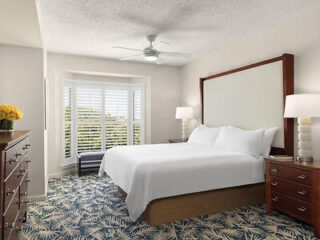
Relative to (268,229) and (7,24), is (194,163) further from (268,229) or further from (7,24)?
(7,24)

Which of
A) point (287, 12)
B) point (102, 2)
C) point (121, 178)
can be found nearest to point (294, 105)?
point (287, 12)

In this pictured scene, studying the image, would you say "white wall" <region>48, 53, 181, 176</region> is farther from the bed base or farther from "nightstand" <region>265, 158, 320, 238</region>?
"nightstand" <region>265, 158, 320, 238</region>

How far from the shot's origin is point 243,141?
3.46 metres

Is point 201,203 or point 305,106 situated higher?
point 305,106

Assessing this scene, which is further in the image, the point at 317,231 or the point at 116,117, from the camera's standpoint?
the point at 116,117

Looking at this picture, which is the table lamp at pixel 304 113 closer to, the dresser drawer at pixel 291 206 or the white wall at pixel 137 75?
the dresser drawer at pixel 291 206

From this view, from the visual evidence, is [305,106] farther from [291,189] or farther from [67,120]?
[67,120]

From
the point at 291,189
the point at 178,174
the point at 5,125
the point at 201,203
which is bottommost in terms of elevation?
the point at 201,203

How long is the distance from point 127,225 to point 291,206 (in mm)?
1900

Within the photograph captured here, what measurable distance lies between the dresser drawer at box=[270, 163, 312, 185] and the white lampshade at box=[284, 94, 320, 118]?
0.64m

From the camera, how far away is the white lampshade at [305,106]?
2688mm

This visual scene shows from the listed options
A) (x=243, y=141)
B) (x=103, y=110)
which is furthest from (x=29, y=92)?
(x=243, y=141)

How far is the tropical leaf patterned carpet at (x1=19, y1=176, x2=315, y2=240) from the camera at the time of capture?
248cm

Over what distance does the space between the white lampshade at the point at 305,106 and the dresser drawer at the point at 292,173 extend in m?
0.64
